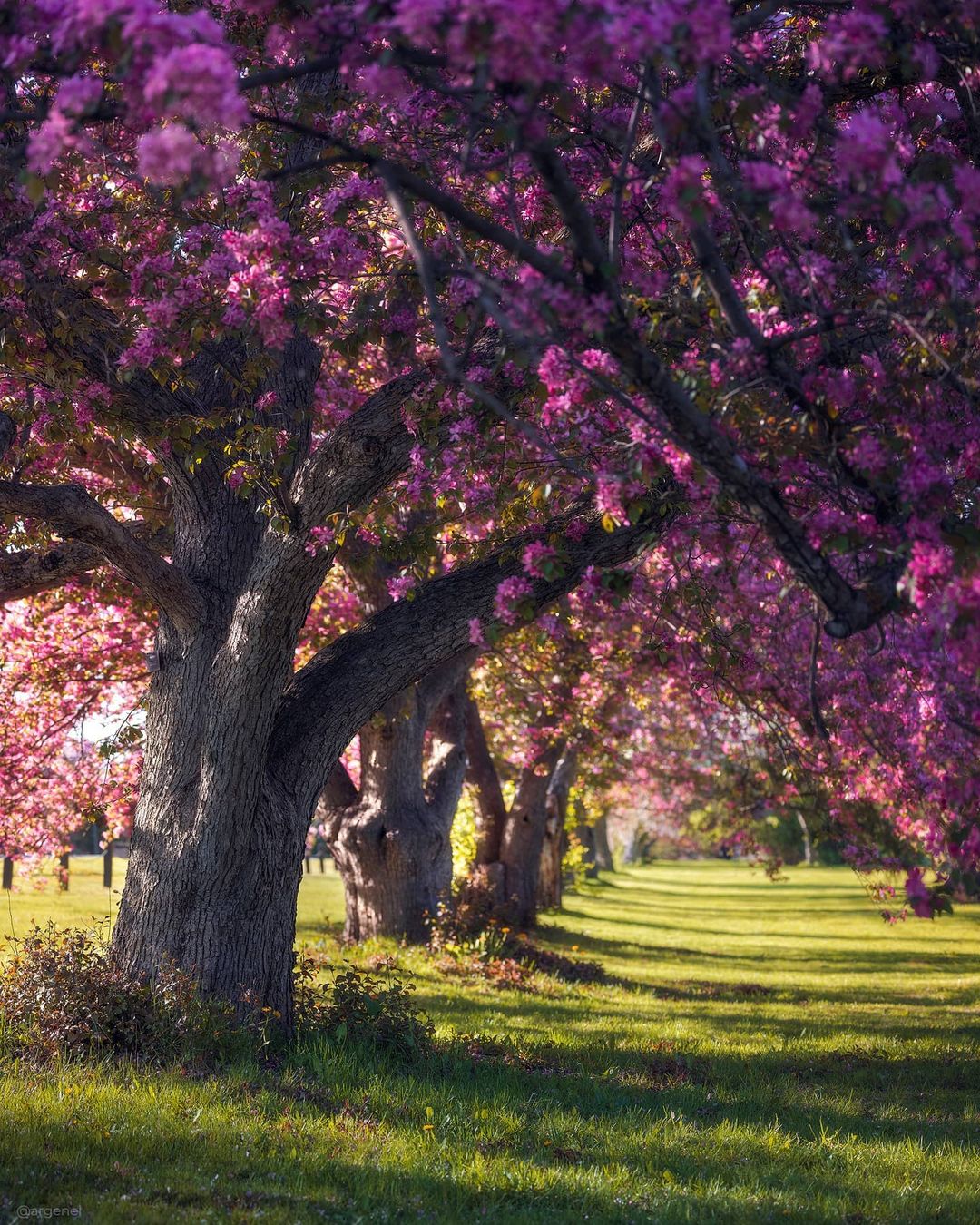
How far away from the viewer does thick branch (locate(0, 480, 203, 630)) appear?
767 centimetres

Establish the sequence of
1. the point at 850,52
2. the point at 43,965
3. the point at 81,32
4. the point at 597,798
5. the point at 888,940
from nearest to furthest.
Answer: the point at 81,32 → the point at 850,52 → the point at 43,965 → the point at 888,940 → the point at 597,798

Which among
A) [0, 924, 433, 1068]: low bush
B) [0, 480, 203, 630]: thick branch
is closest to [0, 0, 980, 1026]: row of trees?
[0, 480, 203, 630]: thick branch

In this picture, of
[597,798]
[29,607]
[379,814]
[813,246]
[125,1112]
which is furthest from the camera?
[597,798]

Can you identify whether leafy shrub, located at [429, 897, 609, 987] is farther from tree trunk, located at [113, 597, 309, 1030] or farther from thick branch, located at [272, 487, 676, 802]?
thick branch, located at [272, 487, 676, 802]

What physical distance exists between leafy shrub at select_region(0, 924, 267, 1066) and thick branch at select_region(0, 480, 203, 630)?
2.69m

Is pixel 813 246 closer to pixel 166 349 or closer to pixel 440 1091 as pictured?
pixel 166 349

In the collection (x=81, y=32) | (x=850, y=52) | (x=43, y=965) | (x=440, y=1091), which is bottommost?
(x=440, y=1091)

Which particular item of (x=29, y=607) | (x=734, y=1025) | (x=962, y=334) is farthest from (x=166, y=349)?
(x=734, y=1025)

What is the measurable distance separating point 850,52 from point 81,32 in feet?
10.4

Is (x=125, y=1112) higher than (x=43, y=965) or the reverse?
the reverse

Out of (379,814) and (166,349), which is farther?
(379,814)

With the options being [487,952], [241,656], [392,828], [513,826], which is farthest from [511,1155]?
[513,826]

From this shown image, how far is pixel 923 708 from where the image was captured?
1152 cm

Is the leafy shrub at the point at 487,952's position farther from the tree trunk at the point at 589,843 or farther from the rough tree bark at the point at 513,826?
the tree trunk at the point at 589,843
